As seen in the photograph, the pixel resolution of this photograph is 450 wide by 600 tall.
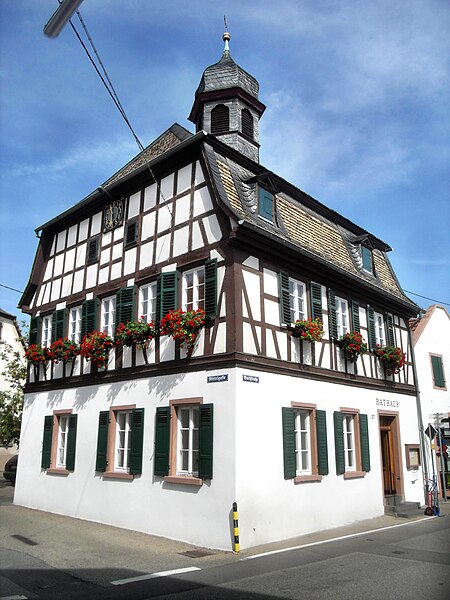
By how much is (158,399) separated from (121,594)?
548 cm

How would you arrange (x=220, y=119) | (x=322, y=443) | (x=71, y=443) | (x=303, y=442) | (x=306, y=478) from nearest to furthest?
(x=306, y=478) < (x=303, y=442) < (x=322, y=443) < (x=71, y=443) < (x=220, y=119)

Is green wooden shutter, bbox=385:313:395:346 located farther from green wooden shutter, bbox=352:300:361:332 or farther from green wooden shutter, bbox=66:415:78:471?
green wooden shutter, bbox=66:415:78:471

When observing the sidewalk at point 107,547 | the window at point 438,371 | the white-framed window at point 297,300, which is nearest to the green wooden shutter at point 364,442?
the sidewalk at point 107,547

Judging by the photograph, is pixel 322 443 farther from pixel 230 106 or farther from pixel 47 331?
pixel 230 106

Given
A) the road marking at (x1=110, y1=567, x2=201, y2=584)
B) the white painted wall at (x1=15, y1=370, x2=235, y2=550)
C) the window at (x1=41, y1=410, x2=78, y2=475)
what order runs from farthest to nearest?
1. the window at (x1=41, y1=410, x2=78, y2=475)
2. the white painted wall at (x1=15, y1=370, x2=235, y2=550)
3. the road marking at (x1=110, y1=567, x2=201, y2=584)

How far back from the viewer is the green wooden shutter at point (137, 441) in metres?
12.5

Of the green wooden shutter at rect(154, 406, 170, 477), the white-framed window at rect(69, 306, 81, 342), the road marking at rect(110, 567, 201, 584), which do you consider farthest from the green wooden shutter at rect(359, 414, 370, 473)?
the white-framed window at rect(69, 306, 81, 342)

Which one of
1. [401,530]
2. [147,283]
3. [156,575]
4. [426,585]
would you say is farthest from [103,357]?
[426,585]

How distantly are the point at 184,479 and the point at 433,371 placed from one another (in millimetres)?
11799

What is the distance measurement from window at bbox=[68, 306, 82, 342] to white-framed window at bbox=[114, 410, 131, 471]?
3248 mm

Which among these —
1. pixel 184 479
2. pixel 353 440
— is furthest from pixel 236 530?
pixel 353 440

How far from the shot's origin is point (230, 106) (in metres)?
16.5

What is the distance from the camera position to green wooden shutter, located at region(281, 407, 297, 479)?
11594mm

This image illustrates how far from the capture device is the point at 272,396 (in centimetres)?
1173
